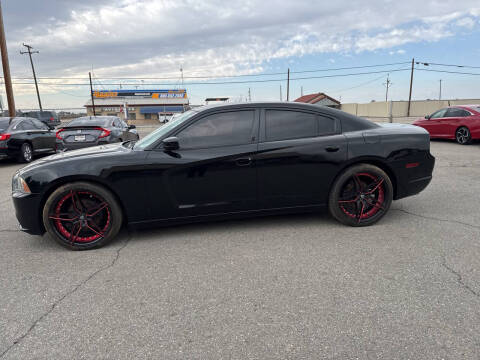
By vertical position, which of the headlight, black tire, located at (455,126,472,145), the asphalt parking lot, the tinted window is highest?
the tinted window

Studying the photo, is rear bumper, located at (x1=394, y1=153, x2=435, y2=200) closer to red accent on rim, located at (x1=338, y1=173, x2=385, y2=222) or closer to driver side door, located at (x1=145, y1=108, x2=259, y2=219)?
red accent on rim, located at (x1=338, y1=173, x2=385, y2=222)

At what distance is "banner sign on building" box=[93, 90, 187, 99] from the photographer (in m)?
75.6

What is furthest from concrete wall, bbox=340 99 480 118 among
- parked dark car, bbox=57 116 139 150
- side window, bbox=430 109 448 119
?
parked dark car, bbox=57 116 139 150

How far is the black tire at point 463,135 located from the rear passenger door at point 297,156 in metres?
9.66

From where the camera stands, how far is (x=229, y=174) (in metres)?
3.67

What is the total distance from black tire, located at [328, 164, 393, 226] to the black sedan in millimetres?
12

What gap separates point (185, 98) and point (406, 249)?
78838mm

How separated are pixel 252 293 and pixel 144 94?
80304 mm

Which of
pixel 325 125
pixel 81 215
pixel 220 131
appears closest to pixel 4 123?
pixel 81 215

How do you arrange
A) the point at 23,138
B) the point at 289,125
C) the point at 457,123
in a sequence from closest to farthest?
the point at 289,125 → the point at 23,138 → the point at 457,123

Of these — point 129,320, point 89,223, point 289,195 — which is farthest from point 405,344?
point 89,223

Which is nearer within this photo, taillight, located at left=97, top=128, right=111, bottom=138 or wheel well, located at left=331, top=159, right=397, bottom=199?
wheel well, located at left=331, top=159, right=397, bottom=199

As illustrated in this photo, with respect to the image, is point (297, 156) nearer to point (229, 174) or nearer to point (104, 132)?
point (229, 174)

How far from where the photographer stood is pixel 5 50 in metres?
16.0
